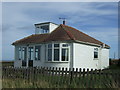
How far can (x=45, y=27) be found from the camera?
82.1 ft

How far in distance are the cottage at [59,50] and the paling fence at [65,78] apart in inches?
335

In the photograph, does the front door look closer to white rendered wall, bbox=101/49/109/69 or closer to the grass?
white rendered wall, bbox=101/49/109/69

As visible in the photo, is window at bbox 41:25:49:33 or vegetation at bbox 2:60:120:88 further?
window at bbox 41:25:49:33

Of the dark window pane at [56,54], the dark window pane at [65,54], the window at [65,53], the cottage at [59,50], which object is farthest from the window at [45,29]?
the dark window pane at [65,54]

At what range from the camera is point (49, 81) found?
9.45m

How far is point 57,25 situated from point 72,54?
6757mm

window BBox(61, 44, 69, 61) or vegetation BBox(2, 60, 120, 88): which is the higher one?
window BBox(61, 44, 69, 61)

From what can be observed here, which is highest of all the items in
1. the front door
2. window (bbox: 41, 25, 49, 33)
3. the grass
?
window (bbox: 41, 25, 49, 33)

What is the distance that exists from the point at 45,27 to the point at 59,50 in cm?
634

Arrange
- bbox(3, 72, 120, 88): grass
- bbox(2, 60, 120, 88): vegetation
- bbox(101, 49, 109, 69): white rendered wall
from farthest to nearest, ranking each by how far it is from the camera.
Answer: bbox(101, 49, 109, 69): white rendered wall → bbox(2, 60, 120, 88): vegetation → bbox(3, 72, 120, 88): grass

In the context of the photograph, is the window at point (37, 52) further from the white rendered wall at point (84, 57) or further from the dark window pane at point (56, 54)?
the white rendered wall at point (84, 57)

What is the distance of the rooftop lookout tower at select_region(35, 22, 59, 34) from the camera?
78.8 ft

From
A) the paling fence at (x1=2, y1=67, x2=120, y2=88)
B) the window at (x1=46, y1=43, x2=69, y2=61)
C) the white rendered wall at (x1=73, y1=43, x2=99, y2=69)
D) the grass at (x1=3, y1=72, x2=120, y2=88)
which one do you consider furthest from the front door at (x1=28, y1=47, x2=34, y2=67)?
the grass at (x1=3, y1=72, x2=120, y2=88)

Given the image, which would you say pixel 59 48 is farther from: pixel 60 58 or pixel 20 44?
pixel 20 44
